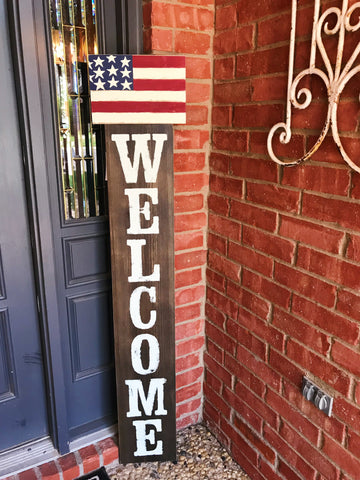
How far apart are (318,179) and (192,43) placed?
0.83m

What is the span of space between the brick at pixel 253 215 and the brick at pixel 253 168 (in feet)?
0.41

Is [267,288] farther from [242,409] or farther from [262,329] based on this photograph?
[242,409]

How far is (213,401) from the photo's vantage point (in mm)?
2098

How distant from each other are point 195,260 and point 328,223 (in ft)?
2.58

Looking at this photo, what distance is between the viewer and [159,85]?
4.92 feet

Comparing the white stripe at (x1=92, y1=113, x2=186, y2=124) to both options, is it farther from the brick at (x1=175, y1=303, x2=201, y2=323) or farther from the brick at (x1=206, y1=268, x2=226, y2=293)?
the brick at (x1=175, y1=303, x2=201, y2=323)

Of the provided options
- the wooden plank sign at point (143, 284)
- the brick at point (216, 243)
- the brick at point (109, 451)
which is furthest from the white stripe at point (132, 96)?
the brick at point (109, 451)

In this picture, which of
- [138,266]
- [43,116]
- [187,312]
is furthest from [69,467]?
[43,116]

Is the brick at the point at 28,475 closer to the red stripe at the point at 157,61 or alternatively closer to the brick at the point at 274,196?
the brick at the point at 274,196

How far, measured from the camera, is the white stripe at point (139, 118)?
152cm

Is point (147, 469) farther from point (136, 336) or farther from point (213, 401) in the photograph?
point (136, 336)

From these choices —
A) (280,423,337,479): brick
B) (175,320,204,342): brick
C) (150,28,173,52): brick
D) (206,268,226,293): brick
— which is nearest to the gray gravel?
(280,423,337,479): brick

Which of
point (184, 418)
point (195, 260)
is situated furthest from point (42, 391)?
point (195, 260)

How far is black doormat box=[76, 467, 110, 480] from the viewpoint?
1856mm
